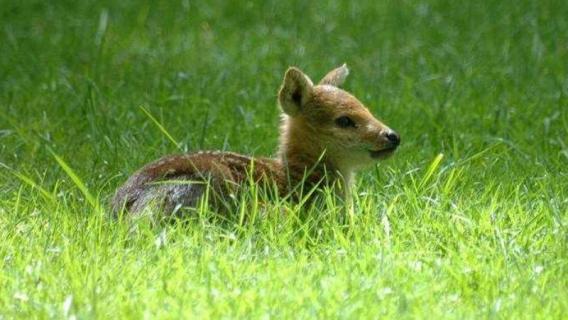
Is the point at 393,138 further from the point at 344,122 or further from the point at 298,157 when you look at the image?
the point at 298,157

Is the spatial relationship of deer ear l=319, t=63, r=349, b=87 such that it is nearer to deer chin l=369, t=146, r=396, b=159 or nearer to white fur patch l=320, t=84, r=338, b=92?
white fur patch l=320, t=84, r=338, b=92

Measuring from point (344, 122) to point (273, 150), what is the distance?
3.75ft

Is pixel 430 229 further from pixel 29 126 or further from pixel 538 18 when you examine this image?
pixel 538 18

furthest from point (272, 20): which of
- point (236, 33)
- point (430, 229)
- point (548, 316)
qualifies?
point (548, 316)

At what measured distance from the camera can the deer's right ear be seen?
7730mm

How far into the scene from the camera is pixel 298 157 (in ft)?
25.8

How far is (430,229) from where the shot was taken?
668 cm

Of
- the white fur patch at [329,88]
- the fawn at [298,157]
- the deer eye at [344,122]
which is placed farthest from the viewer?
the white fur patch at [329,88]

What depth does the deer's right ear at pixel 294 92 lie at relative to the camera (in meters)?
7.73

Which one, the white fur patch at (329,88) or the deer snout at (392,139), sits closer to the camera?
the deer snout at (392,139)

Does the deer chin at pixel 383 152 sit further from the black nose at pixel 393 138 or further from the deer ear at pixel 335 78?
the deer ear at pixel 335 78

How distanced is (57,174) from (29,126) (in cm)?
108

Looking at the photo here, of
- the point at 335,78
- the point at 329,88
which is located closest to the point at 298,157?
the point at 329,88

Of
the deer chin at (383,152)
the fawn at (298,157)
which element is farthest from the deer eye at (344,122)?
the deer chin at (383,152)
